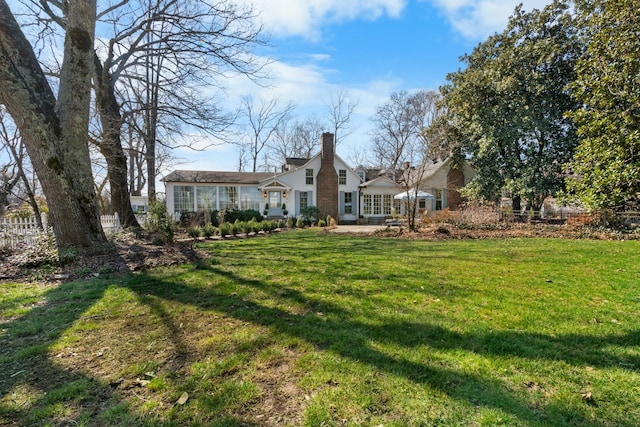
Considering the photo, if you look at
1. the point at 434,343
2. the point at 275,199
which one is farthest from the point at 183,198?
the point at 434,343

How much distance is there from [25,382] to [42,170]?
236 inches

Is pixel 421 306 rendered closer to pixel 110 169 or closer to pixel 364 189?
pixel 110 169

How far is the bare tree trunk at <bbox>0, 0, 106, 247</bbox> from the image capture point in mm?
6137

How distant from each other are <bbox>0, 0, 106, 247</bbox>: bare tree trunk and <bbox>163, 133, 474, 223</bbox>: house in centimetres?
1385

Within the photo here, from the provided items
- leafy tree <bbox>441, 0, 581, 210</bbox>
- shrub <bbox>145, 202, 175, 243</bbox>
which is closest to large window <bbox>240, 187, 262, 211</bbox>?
shrub <bbox>145, 202, 175, 243</bbox>

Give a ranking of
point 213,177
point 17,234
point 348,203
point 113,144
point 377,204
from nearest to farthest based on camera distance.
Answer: point 17,234 → point 113,144 → point 213,177 → point 348,203 → point 377,204

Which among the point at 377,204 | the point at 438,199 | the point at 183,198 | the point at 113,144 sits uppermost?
the point at 113,144

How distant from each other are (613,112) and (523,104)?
783cm

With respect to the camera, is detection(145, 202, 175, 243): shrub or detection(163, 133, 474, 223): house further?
detection(163, 133, 474, 223): house

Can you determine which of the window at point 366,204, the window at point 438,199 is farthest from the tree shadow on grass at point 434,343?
the window at point 438,199

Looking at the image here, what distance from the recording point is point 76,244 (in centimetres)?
683

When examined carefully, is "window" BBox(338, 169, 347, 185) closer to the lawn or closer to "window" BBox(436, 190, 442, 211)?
"window" BBox(436, 190, 442, 211)

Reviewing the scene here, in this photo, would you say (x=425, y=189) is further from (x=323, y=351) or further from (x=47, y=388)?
(x=47, y=388)

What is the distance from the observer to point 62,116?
6.77 m
